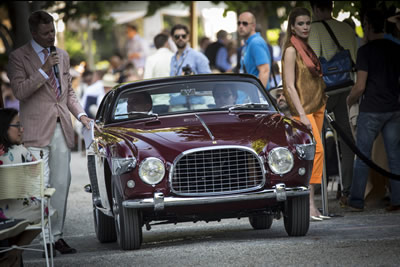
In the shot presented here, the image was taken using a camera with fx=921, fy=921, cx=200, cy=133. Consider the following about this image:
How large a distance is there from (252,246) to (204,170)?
0.75 m

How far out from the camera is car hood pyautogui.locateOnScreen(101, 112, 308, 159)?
→ 761cm

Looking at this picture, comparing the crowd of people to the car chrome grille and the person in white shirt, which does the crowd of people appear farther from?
the car chrome grille

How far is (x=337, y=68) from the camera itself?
33.5 feet

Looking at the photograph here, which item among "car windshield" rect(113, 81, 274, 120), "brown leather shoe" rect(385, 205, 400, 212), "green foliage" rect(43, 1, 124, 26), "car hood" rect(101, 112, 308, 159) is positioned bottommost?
"brown leather shoe" rect(385, 205, 400, 212)

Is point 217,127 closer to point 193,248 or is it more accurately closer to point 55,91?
point 193,248

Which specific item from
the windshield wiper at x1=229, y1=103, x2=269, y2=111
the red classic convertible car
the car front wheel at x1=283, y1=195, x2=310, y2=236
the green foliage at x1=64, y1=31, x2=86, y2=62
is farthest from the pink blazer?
the green foliage at x1=64, y1=31, x2=86, y2=62

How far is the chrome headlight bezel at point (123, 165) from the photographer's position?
7480 millimetres

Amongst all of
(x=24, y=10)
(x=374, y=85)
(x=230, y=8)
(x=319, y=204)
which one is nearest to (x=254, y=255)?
(x=374, y=85)

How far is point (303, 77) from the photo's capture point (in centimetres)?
944

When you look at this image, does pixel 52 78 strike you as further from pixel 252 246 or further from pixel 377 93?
pixel 377 93

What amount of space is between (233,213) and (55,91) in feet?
6.97

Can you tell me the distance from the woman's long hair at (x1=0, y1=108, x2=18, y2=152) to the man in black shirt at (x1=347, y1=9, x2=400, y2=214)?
430 centimetres

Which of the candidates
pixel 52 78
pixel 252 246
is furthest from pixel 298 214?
pixel 52 78

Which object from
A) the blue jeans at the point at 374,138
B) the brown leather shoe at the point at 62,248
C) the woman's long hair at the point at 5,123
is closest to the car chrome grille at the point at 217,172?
the woman's long hair at the point at 5,123
